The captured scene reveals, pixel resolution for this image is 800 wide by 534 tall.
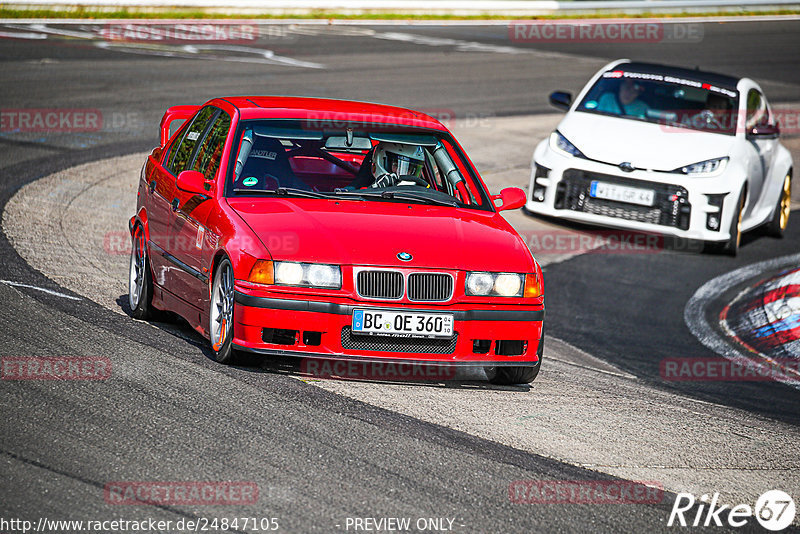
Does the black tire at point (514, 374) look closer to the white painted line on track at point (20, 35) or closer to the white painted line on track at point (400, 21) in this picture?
the white painted line on track at point (20, 35)

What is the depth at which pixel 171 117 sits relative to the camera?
9445 millimetres

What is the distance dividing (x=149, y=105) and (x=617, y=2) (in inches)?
949

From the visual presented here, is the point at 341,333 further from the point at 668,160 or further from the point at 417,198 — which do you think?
the point at 668,160

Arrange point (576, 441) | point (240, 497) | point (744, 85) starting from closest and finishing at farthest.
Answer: point (240, 497)
point (576, 441)
point (744, 85)

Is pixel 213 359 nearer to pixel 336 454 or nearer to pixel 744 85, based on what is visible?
pixel 336 454

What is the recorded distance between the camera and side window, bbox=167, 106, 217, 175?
27.2 ft

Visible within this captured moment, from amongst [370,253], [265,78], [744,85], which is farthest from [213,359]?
[265,78]

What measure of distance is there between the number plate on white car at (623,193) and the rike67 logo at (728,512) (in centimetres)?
711

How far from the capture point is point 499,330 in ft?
22.6

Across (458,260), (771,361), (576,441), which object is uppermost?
(458,260)

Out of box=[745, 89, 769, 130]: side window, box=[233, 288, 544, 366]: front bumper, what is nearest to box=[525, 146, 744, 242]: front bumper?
box=[745, 89, 769, 130]: side window
